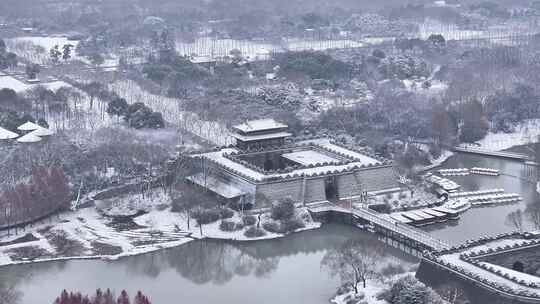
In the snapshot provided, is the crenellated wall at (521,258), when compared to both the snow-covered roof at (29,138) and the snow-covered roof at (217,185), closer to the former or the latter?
the snow-covered roof at (217,185)

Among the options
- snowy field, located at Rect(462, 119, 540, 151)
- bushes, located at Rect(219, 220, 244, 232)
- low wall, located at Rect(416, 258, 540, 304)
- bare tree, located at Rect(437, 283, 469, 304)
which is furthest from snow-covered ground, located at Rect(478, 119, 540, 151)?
bare tree, located at Rect(437, 283, 469, 304)

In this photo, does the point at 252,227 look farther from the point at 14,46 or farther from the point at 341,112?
the point at 14,46

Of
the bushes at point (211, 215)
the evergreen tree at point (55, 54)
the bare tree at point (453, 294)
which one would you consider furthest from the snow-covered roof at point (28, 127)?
the bare tree at point (453, 294)

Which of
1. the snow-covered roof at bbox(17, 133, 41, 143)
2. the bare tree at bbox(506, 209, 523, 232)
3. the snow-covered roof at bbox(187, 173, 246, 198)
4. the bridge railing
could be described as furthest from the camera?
the snow-covered roof at bbox(17, 133, 41, 143)

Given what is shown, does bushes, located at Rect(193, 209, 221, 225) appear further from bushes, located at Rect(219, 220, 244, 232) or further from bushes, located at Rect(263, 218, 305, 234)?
bushes, located at Rect(263, 218, 305, 234)

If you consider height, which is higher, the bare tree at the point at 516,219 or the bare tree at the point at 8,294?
the bare tree at the point at 516,219
